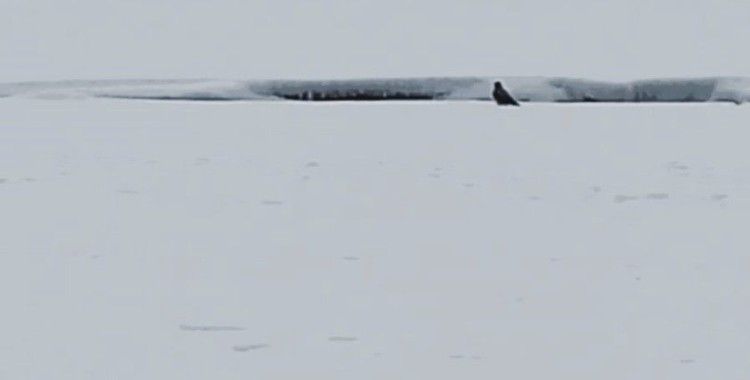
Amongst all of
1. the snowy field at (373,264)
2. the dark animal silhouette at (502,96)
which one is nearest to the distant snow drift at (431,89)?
the dark animal silhouette at (502,96)

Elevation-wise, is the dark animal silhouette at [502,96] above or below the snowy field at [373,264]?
above

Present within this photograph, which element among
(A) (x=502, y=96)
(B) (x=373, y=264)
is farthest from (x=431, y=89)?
(B) (x=373, y=264)

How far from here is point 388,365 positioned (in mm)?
3484

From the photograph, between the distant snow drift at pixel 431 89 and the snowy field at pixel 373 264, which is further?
the distant snow drift at pixel 431 89

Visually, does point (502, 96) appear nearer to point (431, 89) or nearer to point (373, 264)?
point (431, 89)

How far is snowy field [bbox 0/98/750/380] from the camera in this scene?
11.7 ft

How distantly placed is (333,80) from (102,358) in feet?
78.7

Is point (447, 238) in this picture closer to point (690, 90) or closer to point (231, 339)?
point (231, 339)

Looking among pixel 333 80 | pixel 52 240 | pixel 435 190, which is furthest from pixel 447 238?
pixel 333 80

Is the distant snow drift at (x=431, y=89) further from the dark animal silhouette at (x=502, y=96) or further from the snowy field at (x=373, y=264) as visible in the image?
the snowy field at (x=373, y=264)

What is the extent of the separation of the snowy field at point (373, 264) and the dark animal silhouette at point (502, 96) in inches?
359

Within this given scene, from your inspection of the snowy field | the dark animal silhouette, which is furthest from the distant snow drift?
the snowy field

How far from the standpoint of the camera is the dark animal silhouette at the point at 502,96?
20.4m

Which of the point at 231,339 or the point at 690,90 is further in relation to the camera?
the point at 690,90
